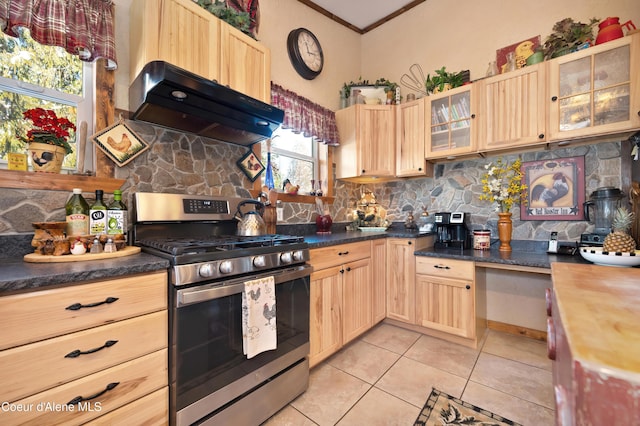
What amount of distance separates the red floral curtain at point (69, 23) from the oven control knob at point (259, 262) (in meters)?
1.42

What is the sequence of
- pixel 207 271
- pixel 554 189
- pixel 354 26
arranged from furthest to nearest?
pixel 354 26 < pixel 554 189 < pixel 207 271

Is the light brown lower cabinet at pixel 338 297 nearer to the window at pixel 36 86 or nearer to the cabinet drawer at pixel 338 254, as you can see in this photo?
the cabinet drawer at pixel 338 254

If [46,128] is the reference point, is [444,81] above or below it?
above

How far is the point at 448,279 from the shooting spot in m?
2.22

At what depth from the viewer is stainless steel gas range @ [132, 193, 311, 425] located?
111 cm

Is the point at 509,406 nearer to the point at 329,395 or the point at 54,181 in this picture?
the point at 329,395

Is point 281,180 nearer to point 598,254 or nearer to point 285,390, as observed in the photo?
point 285,390

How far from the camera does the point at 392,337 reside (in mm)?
2363

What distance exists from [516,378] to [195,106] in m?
2.74

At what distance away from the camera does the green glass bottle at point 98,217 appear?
4.40 feet

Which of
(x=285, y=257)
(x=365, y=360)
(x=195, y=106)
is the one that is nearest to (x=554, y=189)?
(x=365, y=360)

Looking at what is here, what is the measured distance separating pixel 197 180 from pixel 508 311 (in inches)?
118

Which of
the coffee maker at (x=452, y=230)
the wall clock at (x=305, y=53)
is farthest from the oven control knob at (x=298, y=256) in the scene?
the wall clock at (x=305, y=53)

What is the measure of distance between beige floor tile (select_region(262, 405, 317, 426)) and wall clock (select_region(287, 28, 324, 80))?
291 centimetres
